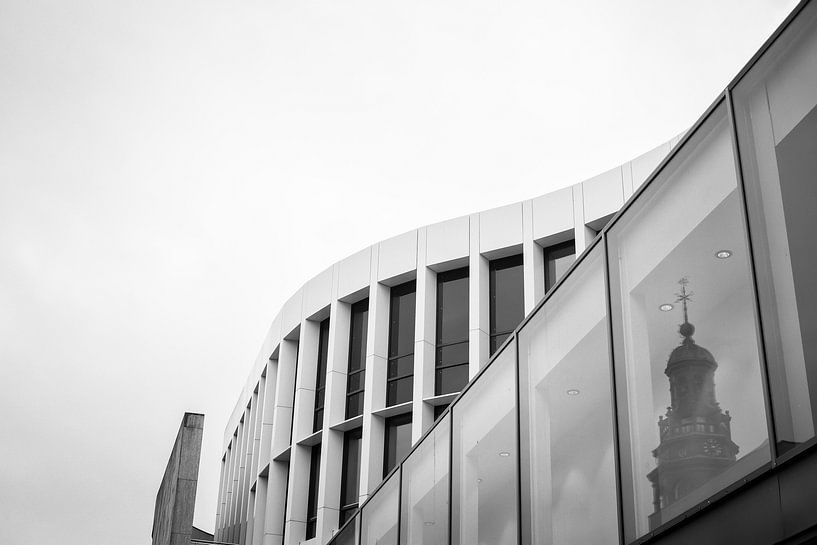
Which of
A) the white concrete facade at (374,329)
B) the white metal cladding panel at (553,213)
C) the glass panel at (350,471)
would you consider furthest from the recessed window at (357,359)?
the white metal cladding panel at (553,213)

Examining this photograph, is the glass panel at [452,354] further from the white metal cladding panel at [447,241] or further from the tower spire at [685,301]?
the tower spire at [685,301]

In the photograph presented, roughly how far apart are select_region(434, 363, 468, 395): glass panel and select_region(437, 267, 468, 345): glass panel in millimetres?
753

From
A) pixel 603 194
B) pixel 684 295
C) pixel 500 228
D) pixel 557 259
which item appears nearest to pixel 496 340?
pixel 557 259

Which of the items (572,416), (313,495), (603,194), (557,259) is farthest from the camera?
(313,495)

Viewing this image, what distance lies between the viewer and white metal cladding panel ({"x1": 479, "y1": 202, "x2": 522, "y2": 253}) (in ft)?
78.1

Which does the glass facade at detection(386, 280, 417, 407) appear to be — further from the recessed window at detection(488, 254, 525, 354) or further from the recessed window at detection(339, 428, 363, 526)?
the recessed window at detection(488, 254, 525, 354)

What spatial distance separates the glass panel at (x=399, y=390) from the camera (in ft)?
82.1

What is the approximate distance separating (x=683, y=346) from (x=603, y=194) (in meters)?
15.8

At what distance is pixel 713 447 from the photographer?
632 cm

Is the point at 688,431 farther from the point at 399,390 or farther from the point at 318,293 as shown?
the point at 318,293

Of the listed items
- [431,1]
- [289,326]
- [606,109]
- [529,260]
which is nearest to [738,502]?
[529,260]

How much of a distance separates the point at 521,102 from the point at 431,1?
1076 inches

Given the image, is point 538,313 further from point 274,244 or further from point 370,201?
point 274,244

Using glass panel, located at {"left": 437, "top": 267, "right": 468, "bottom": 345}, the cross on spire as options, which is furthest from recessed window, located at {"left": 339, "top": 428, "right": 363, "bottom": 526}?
the cross on spire
